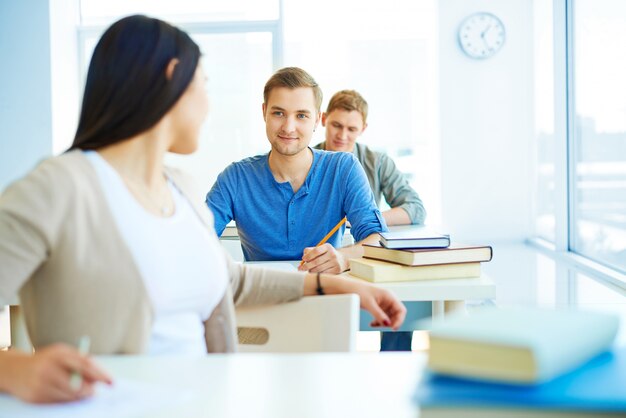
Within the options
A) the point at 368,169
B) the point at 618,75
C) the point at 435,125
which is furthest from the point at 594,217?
the point at 368,169

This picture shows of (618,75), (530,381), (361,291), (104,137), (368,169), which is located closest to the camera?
(530,381)

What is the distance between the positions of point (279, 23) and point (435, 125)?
1714mm

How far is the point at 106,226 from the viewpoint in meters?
1.09

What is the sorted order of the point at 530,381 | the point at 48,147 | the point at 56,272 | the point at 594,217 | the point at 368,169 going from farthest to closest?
the point at 48,147 → the point at 594,217 → the point at 368,169 → the point at 56,272 → the point at 530,381

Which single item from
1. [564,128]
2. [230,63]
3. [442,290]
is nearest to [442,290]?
[442,290]

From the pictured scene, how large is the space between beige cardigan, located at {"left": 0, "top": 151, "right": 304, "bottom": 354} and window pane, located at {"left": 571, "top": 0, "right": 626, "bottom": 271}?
4.35 meters

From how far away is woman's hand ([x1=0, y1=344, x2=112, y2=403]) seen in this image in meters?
0.83

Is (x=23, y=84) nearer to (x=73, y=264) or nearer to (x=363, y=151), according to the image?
(x=363, y=151)

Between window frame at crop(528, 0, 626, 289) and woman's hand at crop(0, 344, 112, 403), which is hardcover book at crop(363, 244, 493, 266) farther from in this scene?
window frame at crop(528, 0, 626, 289)

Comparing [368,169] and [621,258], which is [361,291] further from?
[621,258]

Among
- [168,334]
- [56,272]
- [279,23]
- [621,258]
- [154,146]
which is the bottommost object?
[621,258]

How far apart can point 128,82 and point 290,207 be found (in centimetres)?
137

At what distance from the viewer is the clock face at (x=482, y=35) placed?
6.91m

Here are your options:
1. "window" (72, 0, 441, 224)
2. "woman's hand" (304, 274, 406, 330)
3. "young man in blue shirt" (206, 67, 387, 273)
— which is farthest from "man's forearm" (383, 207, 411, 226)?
"window" (72, 0, 441, 224)
